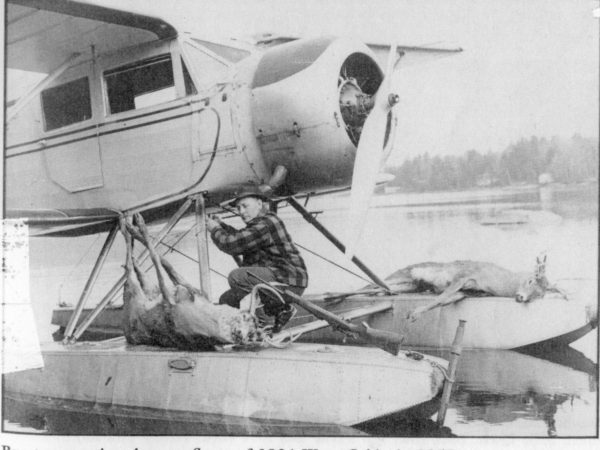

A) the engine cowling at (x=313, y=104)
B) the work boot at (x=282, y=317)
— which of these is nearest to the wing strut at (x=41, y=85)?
the engine cowling at (x=313, y=104)

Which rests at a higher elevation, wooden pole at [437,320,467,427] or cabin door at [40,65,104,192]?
cabin door at [40,65,104,192]

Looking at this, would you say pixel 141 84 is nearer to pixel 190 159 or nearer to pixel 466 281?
pixel 190 159

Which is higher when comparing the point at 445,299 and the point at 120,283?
the point at 120,283

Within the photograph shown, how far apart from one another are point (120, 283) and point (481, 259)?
148cm

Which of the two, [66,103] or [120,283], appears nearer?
[120,283]

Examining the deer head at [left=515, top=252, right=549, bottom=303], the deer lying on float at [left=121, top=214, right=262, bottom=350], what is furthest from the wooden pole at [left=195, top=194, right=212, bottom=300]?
the deer head at [left=515, top=252, right=549, bottom=303]

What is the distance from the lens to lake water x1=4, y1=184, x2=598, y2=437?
2391 millimetres

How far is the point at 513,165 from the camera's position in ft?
8.32

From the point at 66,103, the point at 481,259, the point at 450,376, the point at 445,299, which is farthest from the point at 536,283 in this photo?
the point at 66,103

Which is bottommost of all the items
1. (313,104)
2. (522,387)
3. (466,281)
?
(522,387)

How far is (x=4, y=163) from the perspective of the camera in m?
2.66

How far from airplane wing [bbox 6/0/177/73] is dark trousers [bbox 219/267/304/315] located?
1.02 metres

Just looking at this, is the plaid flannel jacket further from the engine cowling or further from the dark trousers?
the engine cowling

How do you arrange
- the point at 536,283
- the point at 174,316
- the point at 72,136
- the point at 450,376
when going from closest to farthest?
1. the point at 450,376
2. the point at 174,316
3. the point at 536,283
4. the point at 72,136
